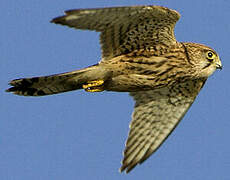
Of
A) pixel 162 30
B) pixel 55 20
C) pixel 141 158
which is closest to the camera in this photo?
pixel 55 20

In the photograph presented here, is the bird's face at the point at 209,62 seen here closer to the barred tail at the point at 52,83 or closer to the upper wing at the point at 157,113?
the upper wing at the point at 157,113

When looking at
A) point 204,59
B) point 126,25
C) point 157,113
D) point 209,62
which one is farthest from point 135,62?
point 157,113

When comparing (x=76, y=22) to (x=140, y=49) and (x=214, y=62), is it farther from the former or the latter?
(x=214, y=62)

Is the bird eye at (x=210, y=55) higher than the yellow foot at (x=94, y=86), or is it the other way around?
the bird eye at (x=210, y=55)

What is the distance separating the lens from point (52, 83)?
10.5 m

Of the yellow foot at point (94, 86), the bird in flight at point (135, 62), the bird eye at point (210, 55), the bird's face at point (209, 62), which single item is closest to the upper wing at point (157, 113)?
the bird in flight at point (135, 62)

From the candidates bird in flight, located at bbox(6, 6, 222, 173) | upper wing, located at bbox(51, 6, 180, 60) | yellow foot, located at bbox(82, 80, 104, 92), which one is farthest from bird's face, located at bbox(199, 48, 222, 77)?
yellow foot, located at bbox(82, 80, 104, 92)

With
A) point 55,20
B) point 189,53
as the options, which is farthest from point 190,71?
point 55,20

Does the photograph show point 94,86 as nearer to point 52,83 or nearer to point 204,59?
point 52,83

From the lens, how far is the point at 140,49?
1077 centimetres

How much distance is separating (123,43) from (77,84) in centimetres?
106

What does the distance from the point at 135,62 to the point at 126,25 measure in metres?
0.70

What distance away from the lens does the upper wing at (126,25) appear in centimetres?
959

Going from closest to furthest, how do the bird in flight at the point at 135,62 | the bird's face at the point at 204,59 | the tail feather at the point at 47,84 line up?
1. the bird in flight at the point at 135,62
2. the tail feather at the point at 47,84
3. the bird's face at the point at 204,59
